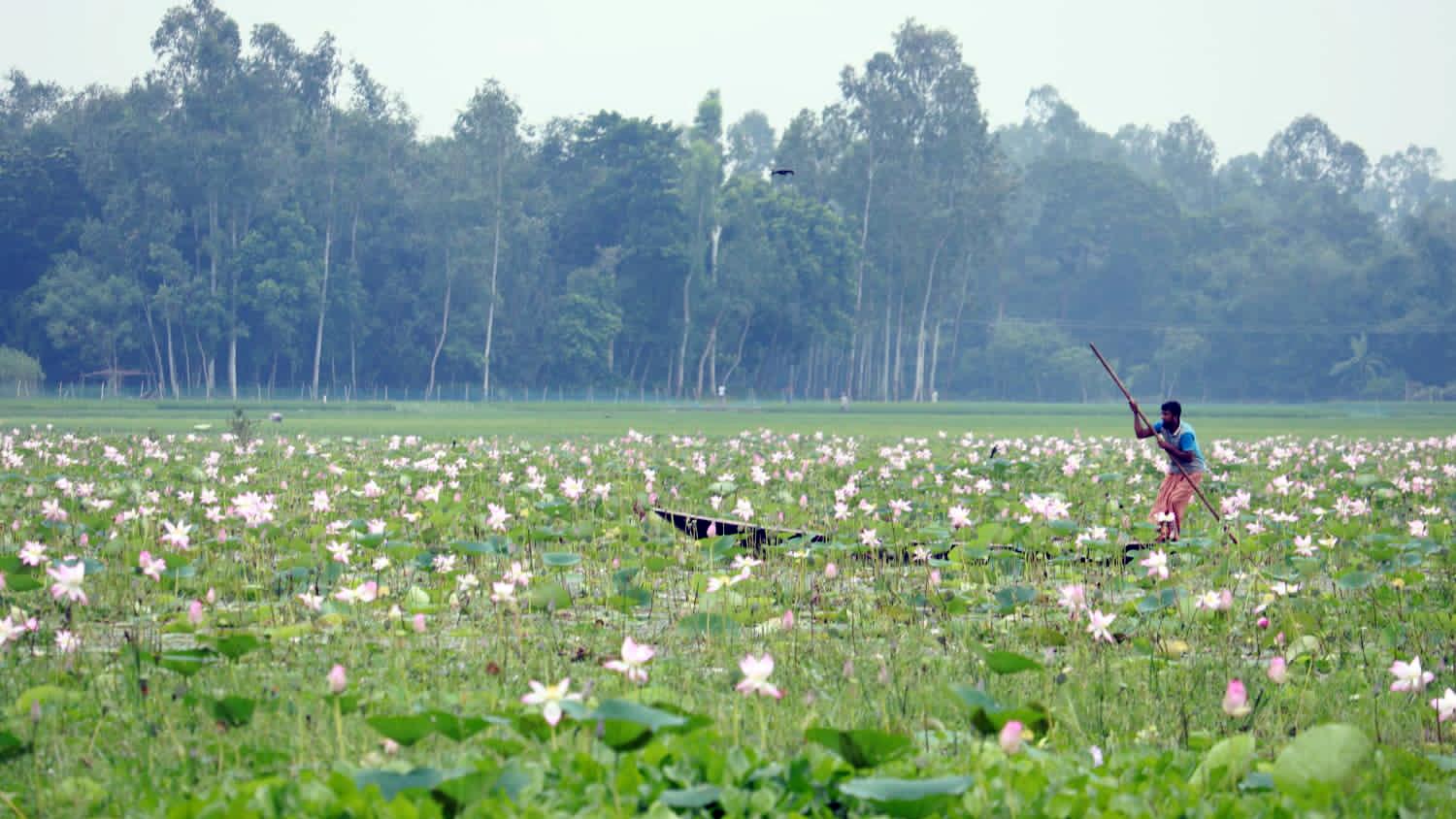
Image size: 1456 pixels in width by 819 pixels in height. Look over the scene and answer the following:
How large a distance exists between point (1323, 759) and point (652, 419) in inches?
1461

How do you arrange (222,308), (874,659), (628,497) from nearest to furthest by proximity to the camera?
1. (874,659)
2. (628,497)
3. (222,308)

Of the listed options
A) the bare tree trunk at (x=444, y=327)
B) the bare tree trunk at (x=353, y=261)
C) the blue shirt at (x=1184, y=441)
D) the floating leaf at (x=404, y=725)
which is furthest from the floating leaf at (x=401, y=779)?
the bare tree trunk at (x=444, y=327)

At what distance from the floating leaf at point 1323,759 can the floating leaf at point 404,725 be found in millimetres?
2000

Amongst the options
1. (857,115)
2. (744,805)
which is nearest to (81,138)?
(857,115)

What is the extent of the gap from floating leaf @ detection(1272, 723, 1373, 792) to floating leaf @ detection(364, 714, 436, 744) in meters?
2.00

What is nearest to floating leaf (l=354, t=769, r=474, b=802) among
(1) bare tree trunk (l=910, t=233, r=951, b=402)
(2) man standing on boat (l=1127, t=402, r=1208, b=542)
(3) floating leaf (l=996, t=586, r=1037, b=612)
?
(3) floating leaf (l=996, t=586, r=1037, b=612)

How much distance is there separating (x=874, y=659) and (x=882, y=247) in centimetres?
6656

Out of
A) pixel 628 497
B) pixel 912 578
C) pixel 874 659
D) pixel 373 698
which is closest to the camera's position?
pixel 373 698

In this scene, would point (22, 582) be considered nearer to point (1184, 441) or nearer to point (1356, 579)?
point (1356, 579)

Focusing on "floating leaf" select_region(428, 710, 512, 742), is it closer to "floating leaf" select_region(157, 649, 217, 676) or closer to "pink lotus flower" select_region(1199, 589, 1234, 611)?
"floating leaf" select_region(157, 649, 217, 676)

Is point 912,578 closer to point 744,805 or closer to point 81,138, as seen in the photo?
point 744,805

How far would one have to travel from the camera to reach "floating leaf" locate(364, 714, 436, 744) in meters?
3.25

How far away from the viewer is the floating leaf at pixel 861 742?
126 inches

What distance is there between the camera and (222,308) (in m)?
59.3
